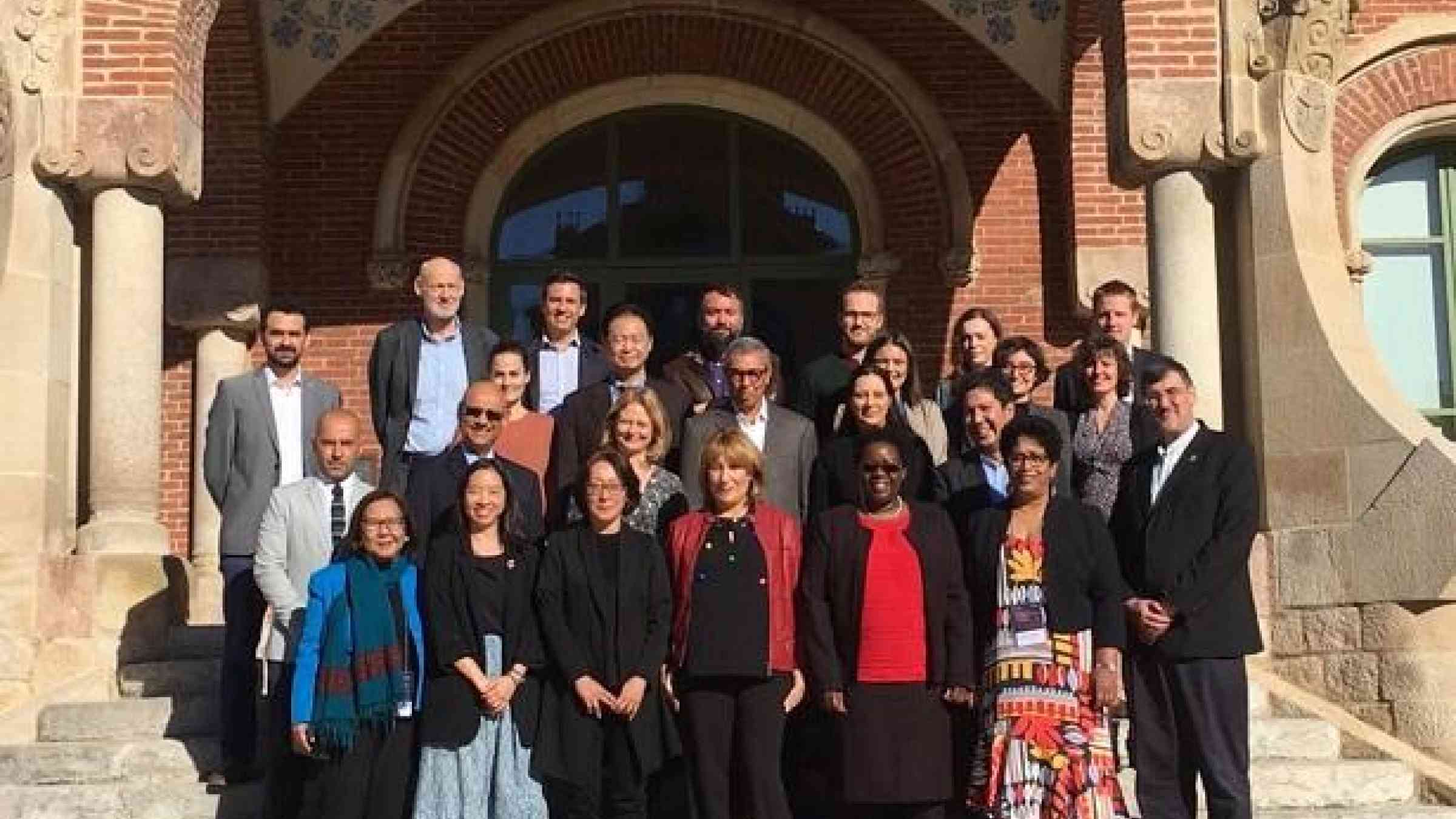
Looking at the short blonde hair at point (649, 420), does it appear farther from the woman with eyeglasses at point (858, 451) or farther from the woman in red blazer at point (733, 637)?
the woman with eyeglasses at point (858, 451)

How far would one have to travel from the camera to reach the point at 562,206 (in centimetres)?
1334

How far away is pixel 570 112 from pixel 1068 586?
7.51m

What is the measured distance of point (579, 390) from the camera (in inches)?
288

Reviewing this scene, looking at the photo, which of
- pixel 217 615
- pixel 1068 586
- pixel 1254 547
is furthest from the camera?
pixel 217 615

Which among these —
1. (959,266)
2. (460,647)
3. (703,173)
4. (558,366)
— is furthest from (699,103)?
(460,647)

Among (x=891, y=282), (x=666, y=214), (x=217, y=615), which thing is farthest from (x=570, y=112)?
(x=217, y=615)

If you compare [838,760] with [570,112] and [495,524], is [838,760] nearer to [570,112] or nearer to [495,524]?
[495,524]

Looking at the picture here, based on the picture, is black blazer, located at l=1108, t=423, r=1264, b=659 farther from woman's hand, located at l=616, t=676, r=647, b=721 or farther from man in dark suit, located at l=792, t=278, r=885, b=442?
woman's hand, located at l=616, t=676, r=647, b=721

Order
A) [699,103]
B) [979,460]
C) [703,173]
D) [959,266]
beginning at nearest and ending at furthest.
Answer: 1. [979,460]
2. [959,266]
3. [699,103]
4. [703,173]

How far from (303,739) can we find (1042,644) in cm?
240

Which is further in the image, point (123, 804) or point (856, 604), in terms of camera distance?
point (123, 804)

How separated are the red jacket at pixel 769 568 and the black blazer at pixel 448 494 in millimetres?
602

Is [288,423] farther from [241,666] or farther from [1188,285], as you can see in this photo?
[1188,285]

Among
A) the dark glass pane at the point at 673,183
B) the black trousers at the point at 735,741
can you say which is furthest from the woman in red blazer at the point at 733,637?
the dark glass pane at the point at 673,183
